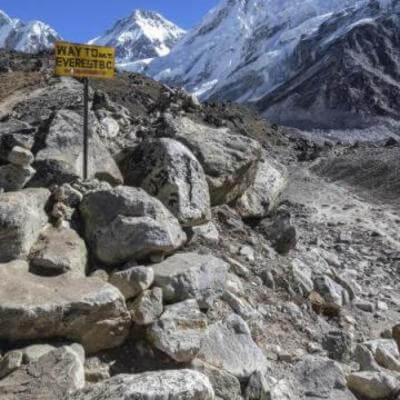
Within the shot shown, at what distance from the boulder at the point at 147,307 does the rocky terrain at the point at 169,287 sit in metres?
0.01

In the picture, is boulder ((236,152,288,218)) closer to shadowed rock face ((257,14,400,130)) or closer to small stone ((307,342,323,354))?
small stone ((307,342,323,354))

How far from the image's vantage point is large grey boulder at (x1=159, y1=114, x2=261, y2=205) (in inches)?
431

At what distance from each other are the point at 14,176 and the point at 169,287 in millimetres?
2591

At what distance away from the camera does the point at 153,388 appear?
4.86 meters

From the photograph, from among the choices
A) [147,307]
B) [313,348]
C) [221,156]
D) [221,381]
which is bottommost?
[313,348]

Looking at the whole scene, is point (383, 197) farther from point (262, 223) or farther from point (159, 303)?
point (159, 303)

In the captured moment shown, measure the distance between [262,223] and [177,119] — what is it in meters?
2.55

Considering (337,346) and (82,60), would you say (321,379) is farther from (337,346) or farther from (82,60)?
(82,60)

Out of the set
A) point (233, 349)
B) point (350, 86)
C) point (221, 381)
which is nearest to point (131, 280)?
point (233, 349)

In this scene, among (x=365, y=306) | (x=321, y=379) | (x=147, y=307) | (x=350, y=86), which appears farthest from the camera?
(x=350, y=86)

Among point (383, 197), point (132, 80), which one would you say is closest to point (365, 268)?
point (383, 197)

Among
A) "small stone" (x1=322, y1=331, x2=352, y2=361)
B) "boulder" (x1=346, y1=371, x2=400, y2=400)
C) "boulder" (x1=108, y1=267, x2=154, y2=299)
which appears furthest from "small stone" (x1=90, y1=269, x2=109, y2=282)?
"small stone" (x1=322, y1=331, x2=352, y2=361)

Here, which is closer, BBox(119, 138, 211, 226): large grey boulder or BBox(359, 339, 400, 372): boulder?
BBox(359, 339, 400, 372): boulder

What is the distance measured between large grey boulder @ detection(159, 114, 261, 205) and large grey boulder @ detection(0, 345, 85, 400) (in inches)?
217
